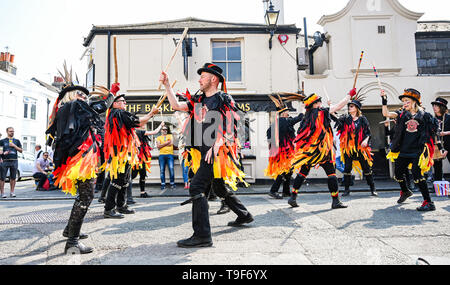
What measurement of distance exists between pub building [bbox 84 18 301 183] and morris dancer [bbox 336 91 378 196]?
3.82m

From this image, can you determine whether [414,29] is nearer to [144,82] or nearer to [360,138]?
Answer: [360,138]

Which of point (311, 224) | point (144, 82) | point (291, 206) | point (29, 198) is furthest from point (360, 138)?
point (29, 198)

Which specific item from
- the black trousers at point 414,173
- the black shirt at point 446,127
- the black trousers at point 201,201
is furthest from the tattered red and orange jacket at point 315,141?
the black shirt at point 446,127

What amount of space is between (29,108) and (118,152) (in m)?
26.0

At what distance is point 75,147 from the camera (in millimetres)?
3234

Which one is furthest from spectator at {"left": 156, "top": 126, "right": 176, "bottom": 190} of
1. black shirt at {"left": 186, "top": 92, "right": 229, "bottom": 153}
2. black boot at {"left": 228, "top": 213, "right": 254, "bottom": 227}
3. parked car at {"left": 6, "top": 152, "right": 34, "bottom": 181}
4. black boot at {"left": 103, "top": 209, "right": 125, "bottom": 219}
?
parked car at {"left": 6, "top": 152, "right": 34, "bottom": 181}

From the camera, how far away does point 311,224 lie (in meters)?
3.96

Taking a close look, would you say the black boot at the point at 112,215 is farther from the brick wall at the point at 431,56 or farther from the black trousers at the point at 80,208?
the brick wall at the point at 431,56

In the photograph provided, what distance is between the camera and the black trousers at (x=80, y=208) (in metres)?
3.06

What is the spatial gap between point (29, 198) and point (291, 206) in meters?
6.41

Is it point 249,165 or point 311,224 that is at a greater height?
point 249,165

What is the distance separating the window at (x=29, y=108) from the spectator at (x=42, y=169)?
18.6 metres

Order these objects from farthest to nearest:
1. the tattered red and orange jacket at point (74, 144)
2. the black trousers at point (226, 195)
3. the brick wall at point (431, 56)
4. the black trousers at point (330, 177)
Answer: the brick wall at point (431, 56), the black trousers at point (330, 177), the black trousers at point (226, 195), the tattered red and orange jacket at point (74, 144)

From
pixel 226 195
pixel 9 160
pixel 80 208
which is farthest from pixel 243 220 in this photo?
pixel 9 160
